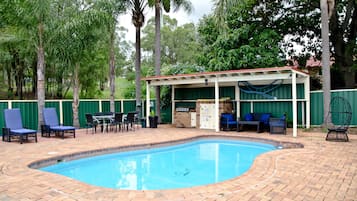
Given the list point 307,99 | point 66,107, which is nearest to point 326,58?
point 307,99

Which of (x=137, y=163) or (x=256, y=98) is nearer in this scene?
(x=137, y=163)

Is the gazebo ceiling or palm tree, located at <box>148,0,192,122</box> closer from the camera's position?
the gazebo ceiling

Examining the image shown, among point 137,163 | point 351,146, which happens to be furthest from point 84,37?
point 351,146

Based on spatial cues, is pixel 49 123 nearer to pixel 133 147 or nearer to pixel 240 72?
pixel 133 147

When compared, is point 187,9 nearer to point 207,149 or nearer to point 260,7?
point 260,7

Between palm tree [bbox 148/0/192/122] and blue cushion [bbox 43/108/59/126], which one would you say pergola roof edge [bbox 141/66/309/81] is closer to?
palm tree [bbox 148/0/192/122]

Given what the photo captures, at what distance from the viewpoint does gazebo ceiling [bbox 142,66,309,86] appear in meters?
10.2

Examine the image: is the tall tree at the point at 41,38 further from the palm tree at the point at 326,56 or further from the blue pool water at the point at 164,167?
the palm tree at the point at 326,56

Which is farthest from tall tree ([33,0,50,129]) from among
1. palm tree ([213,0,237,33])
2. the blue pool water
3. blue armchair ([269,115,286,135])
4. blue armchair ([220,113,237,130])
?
blue armchair ([269,115,286,135])

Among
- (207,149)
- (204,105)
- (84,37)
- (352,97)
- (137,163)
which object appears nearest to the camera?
(137,163)

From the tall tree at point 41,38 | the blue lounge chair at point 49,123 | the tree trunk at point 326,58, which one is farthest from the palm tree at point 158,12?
the tree trunk at point 326,58

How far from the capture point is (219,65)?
1490cm

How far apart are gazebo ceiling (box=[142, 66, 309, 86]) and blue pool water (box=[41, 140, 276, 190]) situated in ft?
8.59

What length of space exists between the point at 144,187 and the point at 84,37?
8.67m
